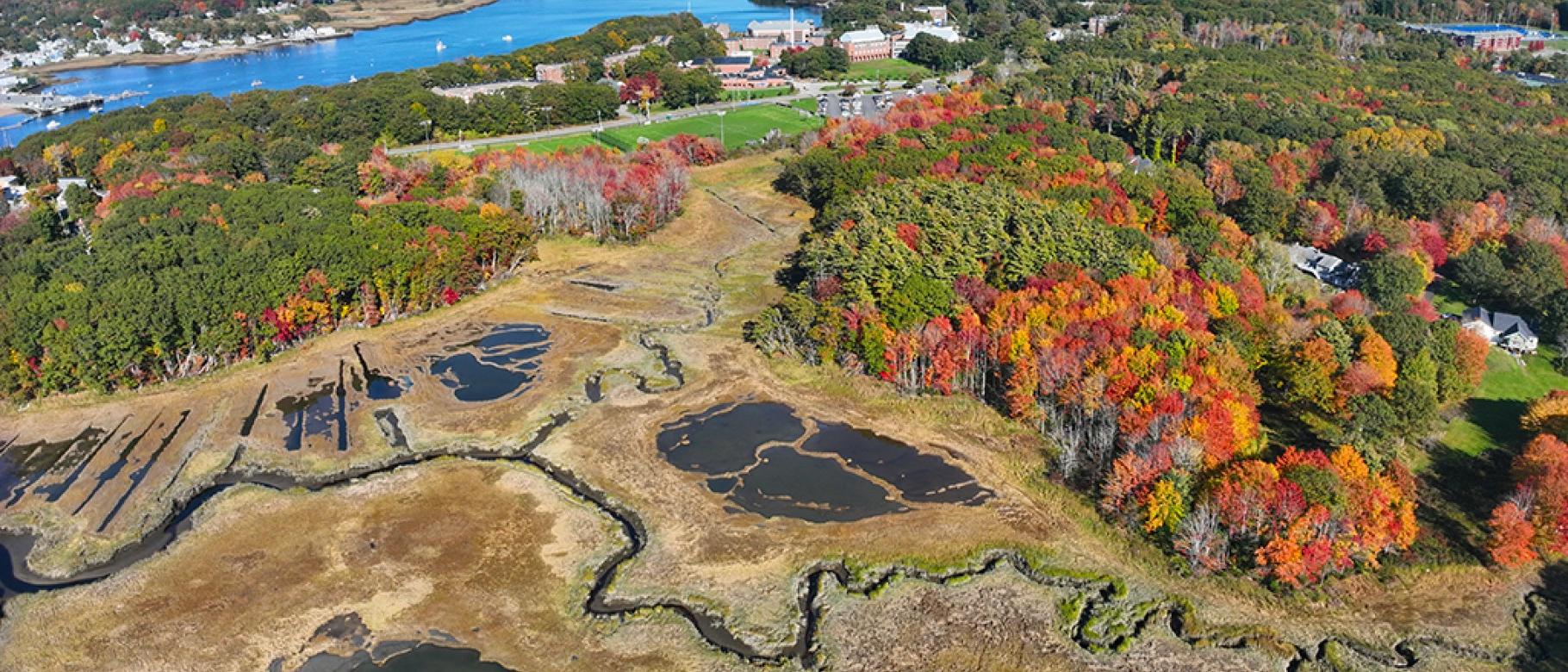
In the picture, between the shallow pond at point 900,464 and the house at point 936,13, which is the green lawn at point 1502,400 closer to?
the shallow pond at point 900,464

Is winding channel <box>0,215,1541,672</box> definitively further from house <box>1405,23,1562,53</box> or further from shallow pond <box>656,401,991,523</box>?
house <box>1405,23,1562,53</box>

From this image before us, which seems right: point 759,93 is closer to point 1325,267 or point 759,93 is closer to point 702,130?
point 702,130

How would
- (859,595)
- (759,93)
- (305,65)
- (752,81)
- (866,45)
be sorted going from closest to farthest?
1. (859,595)
2. (759,93)
3. (752,81)
4. (866,45)
5. (305,65)

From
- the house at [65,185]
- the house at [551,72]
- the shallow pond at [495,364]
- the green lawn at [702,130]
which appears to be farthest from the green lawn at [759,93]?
the shallow pond at [495,364]

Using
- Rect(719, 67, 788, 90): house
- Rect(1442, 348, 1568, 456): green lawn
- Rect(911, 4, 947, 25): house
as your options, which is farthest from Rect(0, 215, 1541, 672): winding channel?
Rect(911, 4, 947, 25): house

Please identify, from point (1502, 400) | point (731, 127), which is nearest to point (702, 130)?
point (731, 127)
